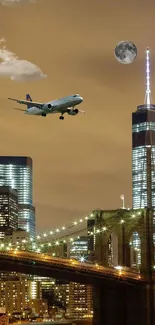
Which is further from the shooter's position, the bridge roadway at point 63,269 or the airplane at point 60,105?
the bridge roadway at point 63,269

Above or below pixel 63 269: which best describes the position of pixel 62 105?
above

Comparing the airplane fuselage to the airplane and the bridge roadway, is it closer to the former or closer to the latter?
the airplane

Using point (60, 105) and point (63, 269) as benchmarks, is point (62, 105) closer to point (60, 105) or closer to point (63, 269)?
point (60, 105)

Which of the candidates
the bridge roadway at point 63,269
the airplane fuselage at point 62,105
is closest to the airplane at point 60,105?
the airplane fuselage at point 62,105

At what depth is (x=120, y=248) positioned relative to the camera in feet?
→ 384

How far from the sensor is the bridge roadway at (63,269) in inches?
3794

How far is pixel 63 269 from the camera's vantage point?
9975cm

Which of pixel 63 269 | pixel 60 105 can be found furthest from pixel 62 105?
pixel 63 269

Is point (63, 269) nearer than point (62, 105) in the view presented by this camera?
No

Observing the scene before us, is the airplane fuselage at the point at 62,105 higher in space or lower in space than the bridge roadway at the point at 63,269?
higher

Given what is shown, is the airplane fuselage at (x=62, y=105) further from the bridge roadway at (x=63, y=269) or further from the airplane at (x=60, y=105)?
the bridge roadway at (x=63, y=269)

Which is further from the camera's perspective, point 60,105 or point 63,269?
point 63,269

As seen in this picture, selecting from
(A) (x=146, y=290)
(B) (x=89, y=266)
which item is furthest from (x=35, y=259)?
(A) (x=146, y=290)

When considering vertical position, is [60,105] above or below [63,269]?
above
